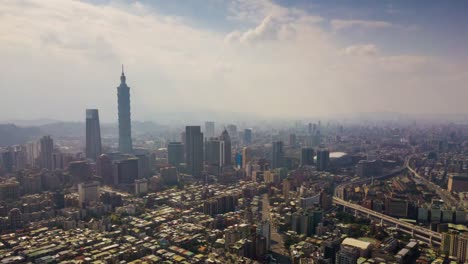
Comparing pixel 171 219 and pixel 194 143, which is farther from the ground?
pixel 194 143

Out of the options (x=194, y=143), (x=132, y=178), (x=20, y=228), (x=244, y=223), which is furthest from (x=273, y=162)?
(x=20, y=228)

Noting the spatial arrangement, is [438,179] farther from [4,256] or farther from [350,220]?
[4,256]

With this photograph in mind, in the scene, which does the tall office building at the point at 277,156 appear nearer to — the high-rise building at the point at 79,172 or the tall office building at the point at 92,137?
the high-rise building at the point at 79,172

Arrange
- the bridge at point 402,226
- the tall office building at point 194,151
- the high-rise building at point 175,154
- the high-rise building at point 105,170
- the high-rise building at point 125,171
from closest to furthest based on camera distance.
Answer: the bridge at point 402,226 → the high-rise building at point 125,171 → the high-rise building at point 105,170 → the tall office building at point 194,151 → the high-rise building at point 175,154

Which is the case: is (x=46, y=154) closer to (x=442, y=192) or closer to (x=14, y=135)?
(x=14, y=135)

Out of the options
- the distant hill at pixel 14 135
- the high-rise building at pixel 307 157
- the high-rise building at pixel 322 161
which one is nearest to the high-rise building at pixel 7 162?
the distant hill at pixel 14 135

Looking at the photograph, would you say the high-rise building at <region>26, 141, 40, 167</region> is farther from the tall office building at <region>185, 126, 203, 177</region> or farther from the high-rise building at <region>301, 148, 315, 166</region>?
the high-rise building at <region>301, 148, 315, 166</region>
